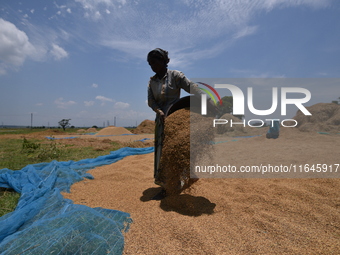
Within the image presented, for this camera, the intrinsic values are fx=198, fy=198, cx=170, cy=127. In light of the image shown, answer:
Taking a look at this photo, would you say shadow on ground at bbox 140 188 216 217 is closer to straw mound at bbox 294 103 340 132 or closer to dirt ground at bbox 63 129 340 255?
dirt ground at bbox 63 129 340 255

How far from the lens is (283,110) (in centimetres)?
408

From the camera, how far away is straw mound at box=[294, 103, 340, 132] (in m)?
10.6

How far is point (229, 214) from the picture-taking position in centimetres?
207

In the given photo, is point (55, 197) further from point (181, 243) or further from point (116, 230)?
point (181, 243)

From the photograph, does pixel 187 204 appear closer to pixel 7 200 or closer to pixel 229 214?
pixel 229 214

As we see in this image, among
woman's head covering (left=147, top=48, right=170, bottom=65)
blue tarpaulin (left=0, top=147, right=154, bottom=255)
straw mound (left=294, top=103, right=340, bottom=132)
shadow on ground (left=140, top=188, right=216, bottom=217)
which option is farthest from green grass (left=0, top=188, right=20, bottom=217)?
straw mound (left=294, top=103, right=340, bottom=132)

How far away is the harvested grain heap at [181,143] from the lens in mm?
2113

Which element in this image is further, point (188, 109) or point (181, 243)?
point (188, 109)

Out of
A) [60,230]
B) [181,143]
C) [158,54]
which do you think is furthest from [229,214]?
[158,54]

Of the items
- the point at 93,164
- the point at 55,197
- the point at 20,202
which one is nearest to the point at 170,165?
the point at 55,197

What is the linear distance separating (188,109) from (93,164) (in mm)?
3245

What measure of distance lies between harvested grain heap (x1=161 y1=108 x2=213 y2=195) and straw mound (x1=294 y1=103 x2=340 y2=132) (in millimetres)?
10472

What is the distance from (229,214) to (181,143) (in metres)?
0.89

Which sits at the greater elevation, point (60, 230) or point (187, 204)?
point (60, 230)
